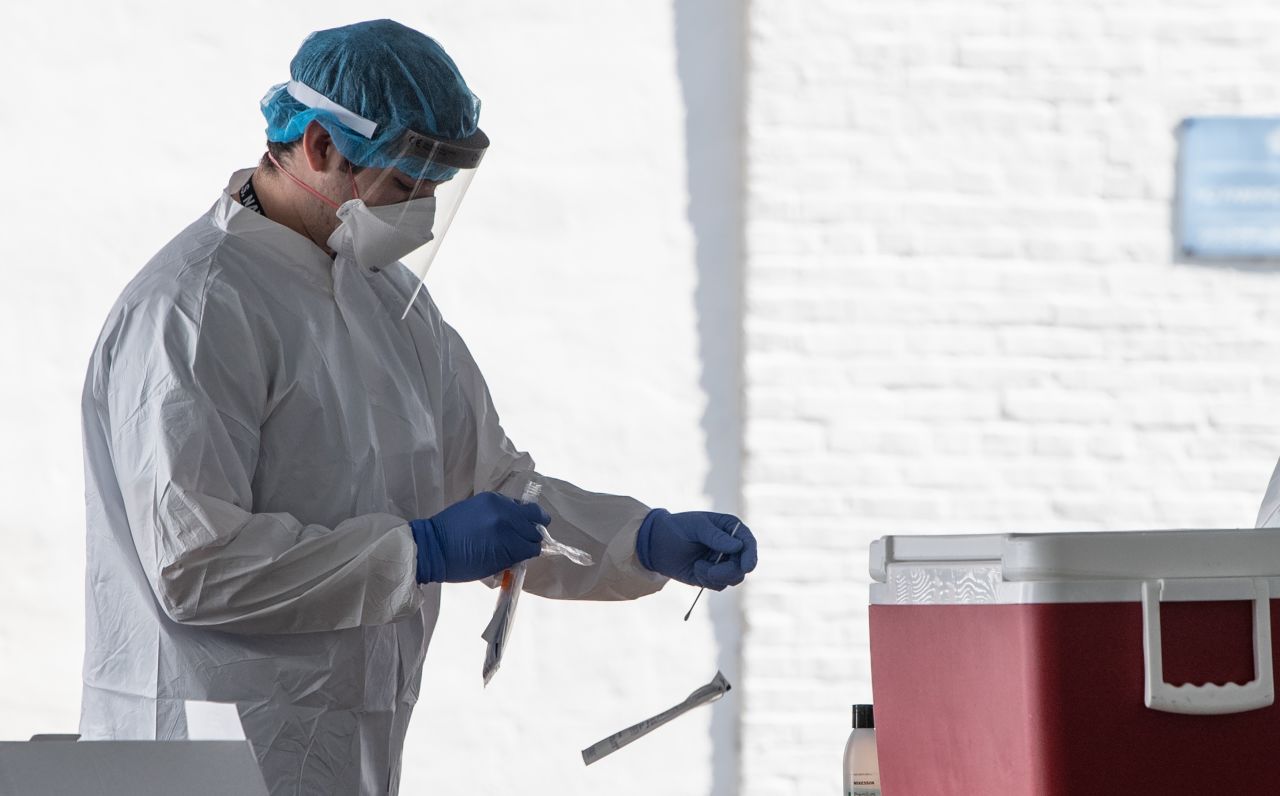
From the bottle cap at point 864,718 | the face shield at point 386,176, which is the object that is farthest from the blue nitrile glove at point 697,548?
the face shield at point 386,176

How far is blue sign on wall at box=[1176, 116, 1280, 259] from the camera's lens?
2457 millimetres

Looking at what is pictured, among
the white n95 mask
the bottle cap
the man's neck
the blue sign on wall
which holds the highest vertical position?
the blue sign on wall

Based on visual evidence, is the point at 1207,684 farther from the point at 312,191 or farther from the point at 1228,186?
the point at 1228,186

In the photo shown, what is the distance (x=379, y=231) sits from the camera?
4.92 ft

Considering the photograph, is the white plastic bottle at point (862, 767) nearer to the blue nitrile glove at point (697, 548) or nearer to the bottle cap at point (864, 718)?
the bottle cap at point (864, 718)

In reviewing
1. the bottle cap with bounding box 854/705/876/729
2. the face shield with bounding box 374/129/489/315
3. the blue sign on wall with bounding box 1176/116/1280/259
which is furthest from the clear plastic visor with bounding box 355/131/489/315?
the blue sign on wall with bounding box 1176/116/1280/259

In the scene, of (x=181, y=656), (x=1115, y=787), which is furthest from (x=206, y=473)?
(x=1115, y=787)

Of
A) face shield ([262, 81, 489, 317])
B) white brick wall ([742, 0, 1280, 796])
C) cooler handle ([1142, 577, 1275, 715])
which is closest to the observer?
cooler handle ([1142, 577, 1275, 715])

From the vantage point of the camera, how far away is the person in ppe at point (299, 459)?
52.5 inches

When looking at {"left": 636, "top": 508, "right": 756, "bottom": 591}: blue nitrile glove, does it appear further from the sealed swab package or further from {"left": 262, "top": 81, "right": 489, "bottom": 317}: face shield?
{"left": 262, "top": 81, "right": 489, "bottom": 317}: face shield

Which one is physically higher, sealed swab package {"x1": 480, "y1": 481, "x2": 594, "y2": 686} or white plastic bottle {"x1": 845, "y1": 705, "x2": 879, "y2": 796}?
sealed swab package {"x1": 480, "y1": 481, "x2": 594, "y2": 686}

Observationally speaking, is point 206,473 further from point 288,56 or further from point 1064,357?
point 1064,357

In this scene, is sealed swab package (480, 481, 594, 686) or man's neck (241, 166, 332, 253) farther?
man's neck (241, 166, 332, 253)

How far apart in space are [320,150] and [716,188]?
1073mm
